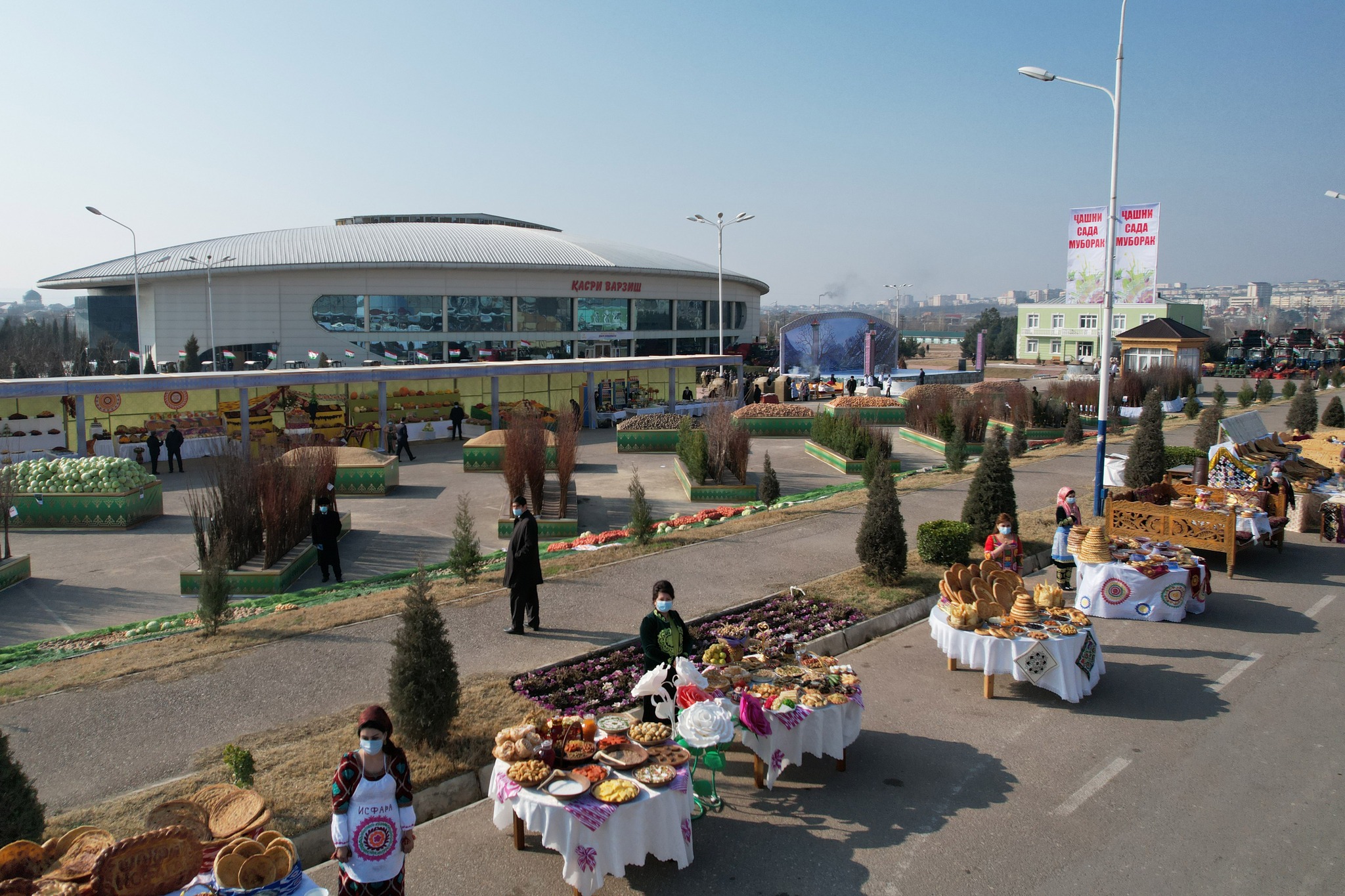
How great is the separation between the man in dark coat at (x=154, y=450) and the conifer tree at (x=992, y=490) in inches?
768

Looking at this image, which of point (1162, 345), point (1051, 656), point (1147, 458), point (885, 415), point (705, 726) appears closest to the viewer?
point (705, 726)

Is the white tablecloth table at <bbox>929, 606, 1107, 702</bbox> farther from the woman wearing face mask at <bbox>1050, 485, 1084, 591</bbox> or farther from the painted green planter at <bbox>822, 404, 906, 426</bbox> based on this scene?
the painted green planter at <bbox>822, 404, 906, 426</bbox>

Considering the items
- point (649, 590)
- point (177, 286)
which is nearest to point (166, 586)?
point (649, 590)

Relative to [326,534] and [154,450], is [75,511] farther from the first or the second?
[326,534]

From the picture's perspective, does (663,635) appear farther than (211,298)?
No

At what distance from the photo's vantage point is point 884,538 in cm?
1062

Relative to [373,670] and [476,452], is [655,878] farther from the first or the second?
[476,452]

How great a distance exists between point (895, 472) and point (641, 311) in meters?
41.3

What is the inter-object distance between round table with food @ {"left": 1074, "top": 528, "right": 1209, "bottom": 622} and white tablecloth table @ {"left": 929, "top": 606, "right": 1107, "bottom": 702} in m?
2.19

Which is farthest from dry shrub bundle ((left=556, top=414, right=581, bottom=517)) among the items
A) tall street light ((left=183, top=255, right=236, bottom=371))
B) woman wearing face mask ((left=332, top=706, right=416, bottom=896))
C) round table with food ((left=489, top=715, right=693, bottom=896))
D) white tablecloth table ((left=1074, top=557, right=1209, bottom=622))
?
tall street light ((left=183, top=255, right=236, bottom=371))

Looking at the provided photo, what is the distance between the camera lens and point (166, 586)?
12883mm

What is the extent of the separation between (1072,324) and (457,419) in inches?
2224

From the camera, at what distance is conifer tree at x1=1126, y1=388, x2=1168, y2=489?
637 inches

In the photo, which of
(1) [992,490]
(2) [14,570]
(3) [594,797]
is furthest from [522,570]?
(2) [14,570]
